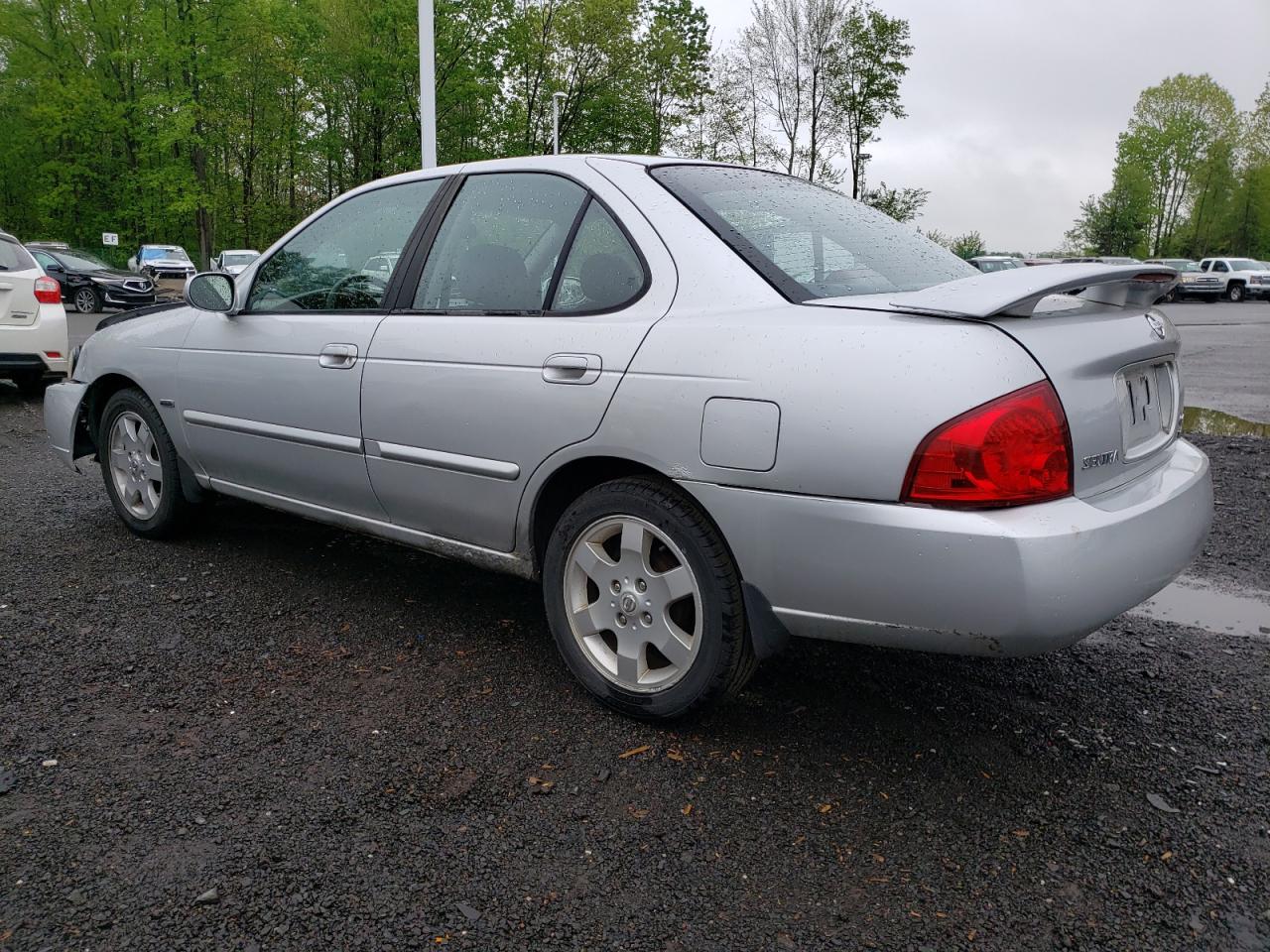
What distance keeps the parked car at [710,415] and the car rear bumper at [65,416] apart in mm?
1355

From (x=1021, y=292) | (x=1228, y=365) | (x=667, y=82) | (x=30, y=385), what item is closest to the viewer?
(x=1021, y=292)

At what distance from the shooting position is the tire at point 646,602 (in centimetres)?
268

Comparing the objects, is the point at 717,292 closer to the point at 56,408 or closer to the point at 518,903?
the point at 518,903

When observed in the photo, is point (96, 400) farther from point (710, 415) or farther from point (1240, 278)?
point (1240, 278)

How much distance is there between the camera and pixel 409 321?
11.3 ft

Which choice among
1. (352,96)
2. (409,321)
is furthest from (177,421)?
(352,96)

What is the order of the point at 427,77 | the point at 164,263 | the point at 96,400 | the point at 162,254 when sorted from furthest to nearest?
1. the point at 162,254
2. the point at 164,263
3. the point at 427,77
4. the point at 96,400

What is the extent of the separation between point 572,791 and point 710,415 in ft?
3.36

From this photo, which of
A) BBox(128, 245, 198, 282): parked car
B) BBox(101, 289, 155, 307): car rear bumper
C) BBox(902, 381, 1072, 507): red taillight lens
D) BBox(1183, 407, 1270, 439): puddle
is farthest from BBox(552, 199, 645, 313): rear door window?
BBox(128, 245, 198, 282): parked car

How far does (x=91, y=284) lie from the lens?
78.2 ft

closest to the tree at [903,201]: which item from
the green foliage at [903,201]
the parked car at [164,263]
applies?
the green foliage at [903,201]

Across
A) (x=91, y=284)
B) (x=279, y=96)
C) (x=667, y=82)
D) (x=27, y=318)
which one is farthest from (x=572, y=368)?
(x=279, y=96)

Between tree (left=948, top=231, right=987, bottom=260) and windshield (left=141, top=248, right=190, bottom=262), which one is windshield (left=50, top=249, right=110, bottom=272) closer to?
windshield (left=141, top=248, right=190, bottom=262)

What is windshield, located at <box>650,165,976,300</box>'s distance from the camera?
2.83m
